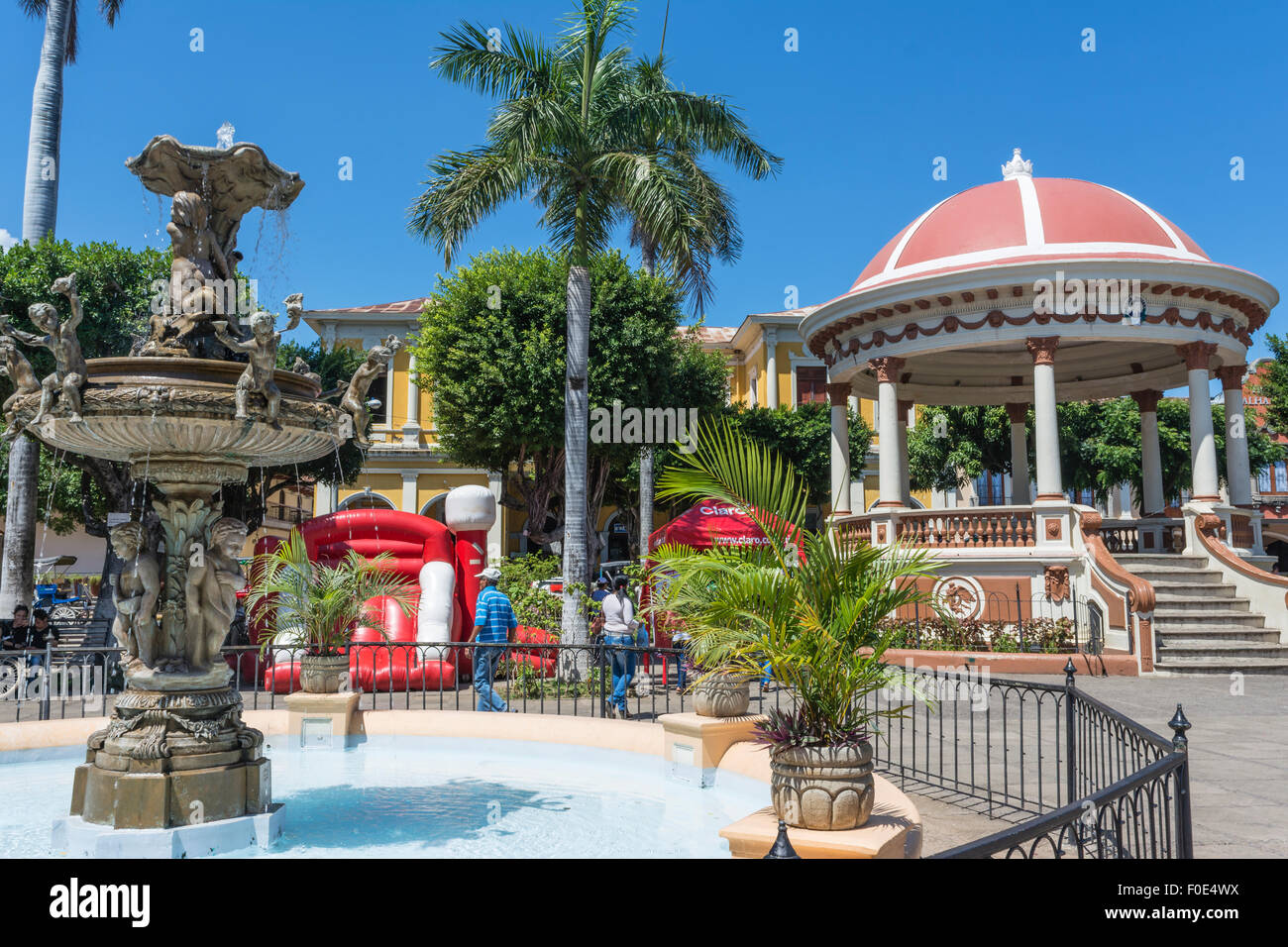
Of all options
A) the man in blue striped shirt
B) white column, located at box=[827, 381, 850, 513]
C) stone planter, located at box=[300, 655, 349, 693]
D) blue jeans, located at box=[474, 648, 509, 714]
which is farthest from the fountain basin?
white column, located at box=[827, 381, 850, 513]

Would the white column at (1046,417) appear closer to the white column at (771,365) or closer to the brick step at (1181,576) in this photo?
the brick step at (1181,576)

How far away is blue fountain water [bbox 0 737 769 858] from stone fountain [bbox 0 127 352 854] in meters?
0.49

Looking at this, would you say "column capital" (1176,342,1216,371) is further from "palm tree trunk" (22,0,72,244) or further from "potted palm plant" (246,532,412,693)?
"palm tree trunk" (22,0,72,244)

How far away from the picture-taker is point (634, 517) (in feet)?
116

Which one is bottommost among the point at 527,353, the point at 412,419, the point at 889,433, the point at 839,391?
the point at 889,433

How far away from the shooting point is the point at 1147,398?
65.9 feet

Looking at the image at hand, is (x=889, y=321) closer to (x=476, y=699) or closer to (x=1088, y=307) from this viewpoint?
(x=1088, y=307)

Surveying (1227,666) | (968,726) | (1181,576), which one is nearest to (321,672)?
(968,726)

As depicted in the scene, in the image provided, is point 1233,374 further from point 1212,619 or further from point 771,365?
point 771,365

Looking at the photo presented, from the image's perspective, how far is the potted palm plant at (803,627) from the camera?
4105mm

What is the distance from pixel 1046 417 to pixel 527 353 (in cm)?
1133

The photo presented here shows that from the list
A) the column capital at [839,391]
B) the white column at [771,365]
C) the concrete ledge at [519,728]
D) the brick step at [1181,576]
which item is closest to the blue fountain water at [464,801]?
the concrete ledge at [519,728]

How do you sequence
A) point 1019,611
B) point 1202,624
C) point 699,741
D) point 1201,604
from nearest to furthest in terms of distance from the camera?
point 699,741
point 1019,611
point 1202,624
point 1201,604
